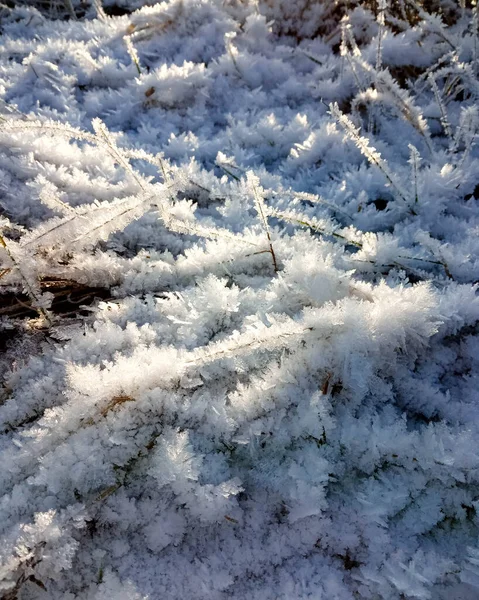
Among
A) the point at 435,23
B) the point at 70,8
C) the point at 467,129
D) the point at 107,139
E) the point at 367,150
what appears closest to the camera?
the point at 107,139

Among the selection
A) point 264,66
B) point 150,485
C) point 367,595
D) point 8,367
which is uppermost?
point 264,66

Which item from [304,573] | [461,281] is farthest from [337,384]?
[461,281]

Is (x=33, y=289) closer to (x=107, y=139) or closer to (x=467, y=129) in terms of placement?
(x=107, y=139)

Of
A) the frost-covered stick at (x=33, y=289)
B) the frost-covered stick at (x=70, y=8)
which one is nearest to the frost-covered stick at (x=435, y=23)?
the frost-covered stick at (x=33, y=289)

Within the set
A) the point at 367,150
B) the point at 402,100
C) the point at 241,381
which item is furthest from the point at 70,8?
the point at 241,381

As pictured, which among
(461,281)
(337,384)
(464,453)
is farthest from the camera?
(461,281)

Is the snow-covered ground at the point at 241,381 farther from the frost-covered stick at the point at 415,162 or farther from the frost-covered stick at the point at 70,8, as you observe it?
the frost-covered stick at the point at 70,8

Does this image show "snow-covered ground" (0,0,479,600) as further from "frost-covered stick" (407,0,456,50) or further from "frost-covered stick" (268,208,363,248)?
"frost-covered stick" (407,0,456,50)

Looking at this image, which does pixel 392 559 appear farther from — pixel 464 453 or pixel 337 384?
pixel 337 384
